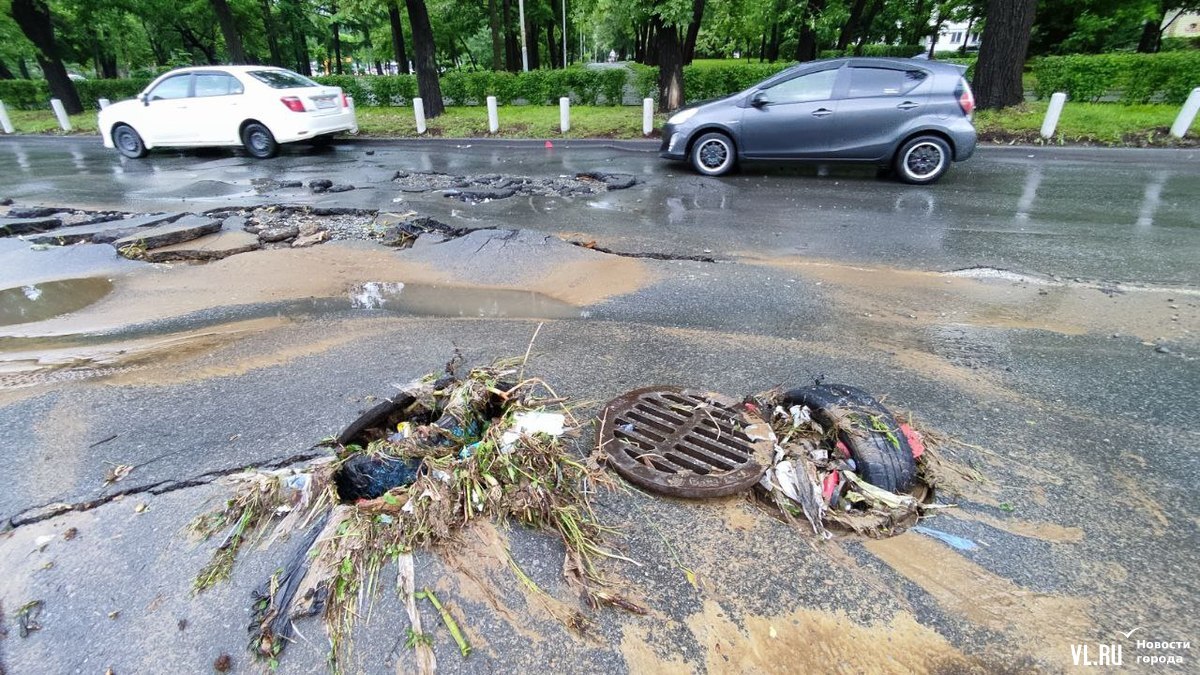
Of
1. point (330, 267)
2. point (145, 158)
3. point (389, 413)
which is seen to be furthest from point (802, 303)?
point (145, 158)

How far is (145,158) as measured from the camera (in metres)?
11.9

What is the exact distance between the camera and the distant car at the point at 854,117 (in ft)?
25.5

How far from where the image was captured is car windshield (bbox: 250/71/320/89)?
10742 mm

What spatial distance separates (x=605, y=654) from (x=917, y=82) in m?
8.87

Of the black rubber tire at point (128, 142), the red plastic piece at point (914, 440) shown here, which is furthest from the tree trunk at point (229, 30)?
the red plastic piece at point (914, 440)

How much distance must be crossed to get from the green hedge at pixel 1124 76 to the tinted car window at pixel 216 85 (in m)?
18.1

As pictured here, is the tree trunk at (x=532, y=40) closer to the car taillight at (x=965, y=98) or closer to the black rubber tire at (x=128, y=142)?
the black rubber tire at (x=128, y=142)

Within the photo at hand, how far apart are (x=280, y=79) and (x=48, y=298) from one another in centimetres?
804

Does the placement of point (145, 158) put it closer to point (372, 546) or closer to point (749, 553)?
point (372, 546)

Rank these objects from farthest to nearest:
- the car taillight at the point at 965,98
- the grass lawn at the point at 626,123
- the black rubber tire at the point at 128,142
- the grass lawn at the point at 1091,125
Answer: the black rubber tire at the point at 128,142 < the grass lawn at the point at 626,123 < the grass lawn at the point at 1091,125 < the car taillight at the point at 965,98

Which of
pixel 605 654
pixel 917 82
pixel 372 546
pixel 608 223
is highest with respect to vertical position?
pixel 917 82

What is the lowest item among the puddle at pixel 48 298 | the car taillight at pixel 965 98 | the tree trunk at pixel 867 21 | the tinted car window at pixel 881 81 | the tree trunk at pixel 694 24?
the puddle at pixel 48 298

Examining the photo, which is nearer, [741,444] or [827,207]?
[741,444]

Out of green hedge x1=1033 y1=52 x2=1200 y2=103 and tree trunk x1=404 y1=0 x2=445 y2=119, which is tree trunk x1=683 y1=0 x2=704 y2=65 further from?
green hedge x1=1033 y1=52 x2=1200 y2=103
